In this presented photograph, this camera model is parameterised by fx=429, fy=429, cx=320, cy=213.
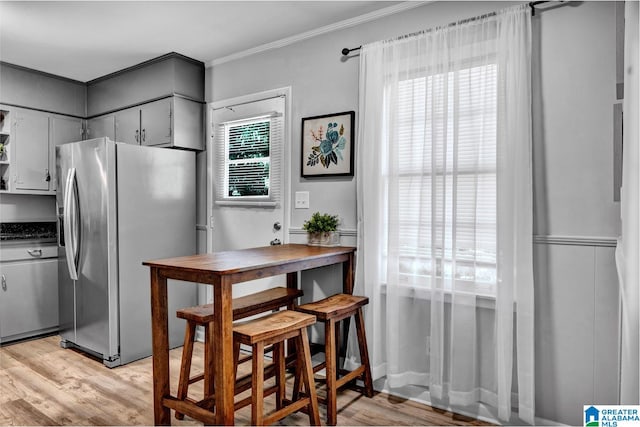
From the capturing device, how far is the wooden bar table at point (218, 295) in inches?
76.7

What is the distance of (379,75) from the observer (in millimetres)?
2725

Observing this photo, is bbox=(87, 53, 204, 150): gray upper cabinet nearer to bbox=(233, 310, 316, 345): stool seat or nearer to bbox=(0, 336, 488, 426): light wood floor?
bbox=(0, 336, 488, 426): light wood floor

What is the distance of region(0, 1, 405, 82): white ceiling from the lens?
2.77m

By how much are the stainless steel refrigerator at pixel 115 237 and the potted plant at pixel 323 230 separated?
1411 mm

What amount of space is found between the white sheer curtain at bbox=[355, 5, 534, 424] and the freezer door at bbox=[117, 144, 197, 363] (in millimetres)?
1748

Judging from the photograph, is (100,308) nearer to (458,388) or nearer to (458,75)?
(458,388)

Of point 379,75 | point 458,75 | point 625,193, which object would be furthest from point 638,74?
point 379,75

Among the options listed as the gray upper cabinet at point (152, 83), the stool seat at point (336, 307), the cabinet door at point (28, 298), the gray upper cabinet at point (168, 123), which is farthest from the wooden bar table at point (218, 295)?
the cabinet door at point (28, 298)

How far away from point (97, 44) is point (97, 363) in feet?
8.21

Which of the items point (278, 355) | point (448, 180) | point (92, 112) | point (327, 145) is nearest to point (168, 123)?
point (92, 112)

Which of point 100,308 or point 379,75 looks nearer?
point 379,75

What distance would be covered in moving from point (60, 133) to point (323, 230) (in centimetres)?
317

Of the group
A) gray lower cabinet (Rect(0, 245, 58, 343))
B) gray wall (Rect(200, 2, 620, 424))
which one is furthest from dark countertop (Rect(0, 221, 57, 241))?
gray wall (Rect(200, 2, 620, 424))

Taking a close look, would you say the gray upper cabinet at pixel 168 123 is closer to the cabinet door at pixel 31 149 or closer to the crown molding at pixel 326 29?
the crown molding at pixel 326 29
